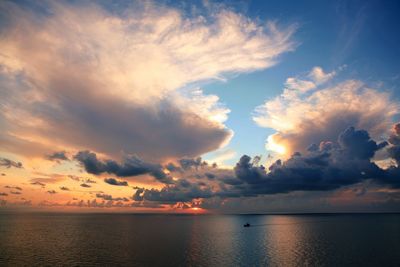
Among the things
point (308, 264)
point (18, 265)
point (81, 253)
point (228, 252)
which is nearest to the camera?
point (18, 265)

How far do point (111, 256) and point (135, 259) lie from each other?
11.0 metres

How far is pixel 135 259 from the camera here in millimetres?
88062

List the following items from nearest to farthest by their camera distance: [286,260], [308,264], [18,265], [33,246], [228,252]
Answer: [18,265] → [308,264] → [286,260] → [228,252] → [33,246]

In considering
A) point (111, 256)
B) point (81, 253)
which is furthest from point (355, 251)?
point (81, 253)

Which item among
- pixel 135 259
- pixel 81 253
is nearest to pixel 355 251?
pixel 135 259

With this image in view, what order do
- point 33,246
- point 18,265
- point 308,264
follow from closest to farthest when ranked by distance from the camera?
point 18,265, point 308,264, point 33,246

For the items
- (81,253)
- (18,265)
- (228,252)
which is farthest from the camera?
(228,252)

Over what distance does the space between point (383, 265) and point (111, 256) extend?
8472 centimetres

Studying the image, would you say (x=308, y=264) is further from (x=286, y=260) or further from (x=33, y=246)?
(x=33, y=246)

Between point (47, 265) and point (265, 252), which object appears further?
point (265, 252)

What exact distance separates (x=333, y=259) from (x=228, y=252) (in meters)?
35.9

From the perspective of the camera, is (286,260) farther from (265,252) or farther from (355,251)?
(355,251)

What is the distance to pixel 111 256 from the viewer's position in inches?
3684

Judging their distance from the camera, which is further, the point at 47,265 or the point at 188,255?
the point at 188,255
